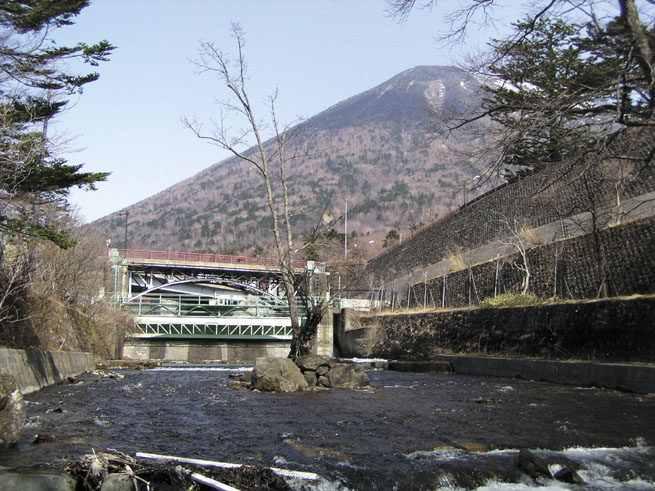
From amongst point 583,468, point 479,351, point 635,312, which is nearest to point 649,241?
point 635,312

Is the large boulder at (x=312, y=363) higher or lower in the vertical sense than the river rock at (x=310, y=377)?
higher

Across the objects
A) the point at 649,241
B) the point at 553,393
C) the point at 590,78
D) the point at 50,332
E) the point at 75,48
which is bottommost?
the point at 553,393

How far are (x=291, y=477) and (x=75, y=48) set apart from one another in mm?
10512

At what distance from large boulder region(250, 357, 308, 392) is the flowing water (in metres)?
0.77

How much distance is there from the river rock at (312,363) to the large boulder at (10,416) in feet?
29.1

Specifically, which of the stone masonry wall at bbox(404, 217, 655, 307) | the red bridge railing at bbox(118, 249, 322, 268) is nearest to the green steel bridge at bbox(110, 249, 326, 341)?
the red bridge railing at bbox(118, 249, 322, 268)

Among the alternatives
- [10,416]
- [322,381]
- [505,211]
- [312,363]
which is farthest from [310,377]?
[505,211]

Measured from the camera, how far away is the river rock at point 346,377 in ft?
48.3

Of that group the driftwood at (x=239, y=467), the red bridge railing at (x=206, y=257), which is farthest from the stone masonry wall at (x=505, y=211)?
the driftwood at (x=239, y=467)

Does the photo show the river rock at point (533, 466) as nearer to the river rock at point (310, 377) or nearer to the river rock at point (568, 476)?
the river rock at point (568, 476)

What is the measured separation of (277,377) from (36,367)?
535 cm

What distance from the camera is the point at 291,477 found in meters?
5.21

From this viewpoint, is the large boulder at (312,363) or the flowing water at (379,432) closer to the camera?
the flowing water at (379,432)

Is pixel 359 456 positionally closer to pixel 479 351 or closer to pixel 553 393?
pixel 553 393
